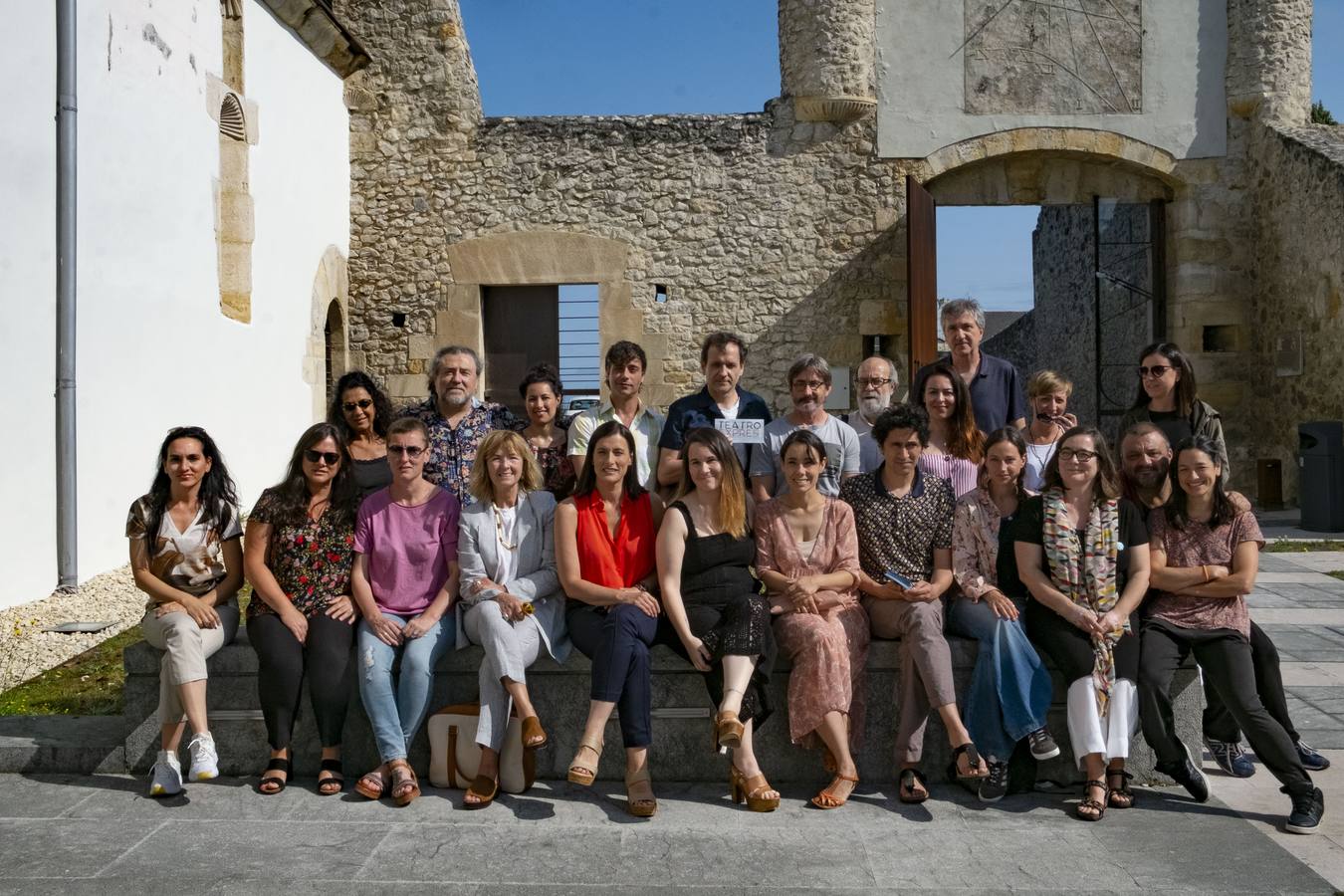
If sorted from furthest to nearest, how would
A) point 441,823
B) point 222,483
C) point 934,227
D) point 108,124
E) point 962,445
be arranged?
point 934,227 → point 108,124 → point 962,445 → point 222,483 → point 441,823

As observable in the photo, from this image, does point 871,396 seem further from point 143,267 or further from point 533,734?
point 143,267

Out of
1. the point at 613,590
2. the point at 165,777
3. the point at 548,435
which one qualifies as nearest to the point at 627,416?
the point at 548,435

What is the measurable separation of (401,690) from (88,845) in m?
0.98

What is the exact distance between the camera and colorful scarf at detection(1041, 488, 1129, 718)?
3855mm

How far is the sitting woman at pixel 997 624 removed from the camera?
377 centimetres

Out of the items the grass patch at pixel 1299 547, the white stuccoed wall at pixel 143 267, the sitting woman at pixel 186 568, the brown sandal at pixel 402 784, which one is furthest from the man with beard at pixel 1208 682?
the white stuccoed wall at pixel 143 267

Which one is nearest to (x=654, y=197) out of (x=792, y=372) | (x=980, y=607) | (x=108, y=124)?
(x=108, y=124)

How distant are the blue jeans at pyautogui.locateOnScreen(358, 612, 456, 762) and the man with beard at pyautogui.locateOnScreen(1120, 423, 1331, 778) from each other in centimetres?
243

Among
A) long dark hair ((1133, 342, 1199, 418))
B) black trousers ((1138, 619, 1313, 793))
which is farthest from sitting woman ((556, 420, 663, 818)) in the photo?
long dark hair ((1133, 342, 1199, 418))

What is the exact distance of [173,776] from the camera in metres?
3.73

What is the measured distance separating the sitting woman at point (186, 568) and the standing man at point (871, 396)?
239 centimetres

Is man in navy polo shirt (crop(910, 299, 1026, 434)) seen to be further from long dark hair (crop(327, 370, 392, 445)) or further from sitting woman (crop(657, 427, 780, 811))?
long dark hair (crop(327, 370, 392, 445))

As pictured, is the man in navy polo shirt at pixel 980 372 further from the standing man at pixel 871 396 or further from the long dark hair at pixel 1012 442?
the long dark hair at pixel 1012 442

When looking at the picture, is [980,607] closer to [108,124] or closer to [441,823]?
[441,823]
